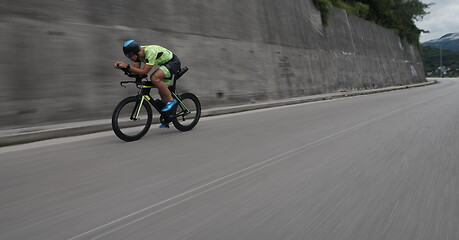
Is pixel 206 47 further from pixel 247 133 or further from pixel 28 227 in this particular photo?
pixel 28 227

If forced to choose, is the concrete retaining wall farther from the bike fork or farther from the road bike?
the bike fork

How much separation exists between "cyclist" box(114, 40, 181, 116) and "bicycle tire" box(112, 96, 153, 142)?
Result: 399 millimetres

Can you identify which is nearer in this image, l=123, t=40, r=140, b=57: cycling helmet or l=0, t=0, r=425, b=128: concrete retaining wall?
l=123, t=40, r=140, b=57: cycling helmet

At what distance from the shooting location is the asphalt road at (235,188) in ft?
8.31

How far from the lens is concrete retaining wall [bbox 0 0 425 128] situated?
816 cm

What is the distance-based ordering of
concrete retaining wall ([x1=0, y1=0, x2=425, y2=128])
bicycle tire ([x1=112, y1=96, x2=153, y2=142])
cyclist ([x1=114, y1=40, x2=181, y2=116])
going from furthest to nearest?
concrete retaining wall ([x1=0, y1=0, x2=425, y2=128]) < cyclist ([x1=114, y1=40, x2=181, y2=116]) < bicycle tire ([x1=112, y1=96, x2=153, y2=142])

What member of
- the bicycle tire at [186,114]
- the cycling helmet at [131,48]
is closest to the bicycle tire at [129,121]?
the bicycle tire at [186,114]

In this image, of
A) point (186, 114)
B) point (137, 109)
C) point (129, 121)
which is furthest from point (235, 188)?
point (186, 114)

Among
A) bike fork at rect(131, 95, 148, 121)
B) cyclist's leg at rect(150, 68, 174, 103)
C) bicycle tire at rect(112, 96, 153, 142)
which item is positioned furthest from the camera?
cyclist's leg at rect(150, 68, 174, 103)

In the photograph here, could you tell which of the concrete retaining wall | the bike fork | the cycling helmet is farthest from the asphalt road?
the concrete retaining wall

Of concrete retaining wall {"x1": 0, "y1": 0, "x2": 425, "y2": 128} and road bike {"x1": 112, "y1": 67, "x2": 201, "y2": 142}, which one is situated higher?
concrete retaining wall {"x1": 0, "y1": 0, "x2": 425, "y2": 128}

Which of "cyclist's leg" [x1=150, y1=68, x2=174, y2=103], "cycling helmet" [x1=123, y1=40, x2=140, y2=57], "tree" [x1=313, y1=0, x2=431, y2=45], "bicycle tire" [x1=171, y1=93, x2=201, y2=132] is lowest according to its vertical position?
"bicycle tire" [x1=171, y1=93, x2=201, y2=132]

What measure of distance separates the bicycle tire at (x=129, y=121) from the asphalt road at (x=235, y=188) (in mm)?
237

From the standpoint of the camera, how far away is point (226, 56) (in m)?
15.0
